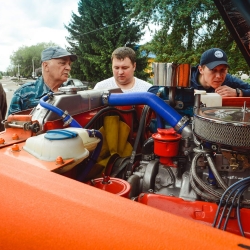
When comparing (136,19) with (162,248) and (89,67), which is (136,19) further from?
(162,248)

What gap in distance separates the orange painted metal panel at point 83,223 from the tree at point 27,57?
297 ft

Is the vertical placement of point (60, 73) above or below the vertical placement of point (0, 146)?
above

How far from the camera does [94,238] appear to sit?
0.84m

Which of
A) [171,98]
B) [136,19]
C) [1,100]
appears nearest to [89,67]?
[136,19]

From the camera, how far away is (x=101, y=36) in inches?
846

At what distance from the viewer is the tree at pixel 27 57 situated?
89231 millimetres

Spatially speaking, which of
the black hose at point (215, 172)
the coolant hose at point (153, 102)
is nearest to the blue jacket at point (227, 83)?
the coolant hose at point (153, 102)

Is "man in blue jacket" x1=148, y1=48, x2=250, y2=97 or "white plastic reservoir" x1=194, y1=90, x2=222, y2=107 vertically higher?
"man in blue jacket" x1=148, y1=48, x2=250, y2=97

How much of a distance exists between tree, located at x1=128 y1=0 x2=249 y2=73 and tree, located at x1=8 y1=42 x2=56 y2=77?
245 ft

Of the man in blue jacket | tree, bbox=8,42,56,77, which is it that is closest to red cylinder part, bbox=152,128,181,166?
the man in blue jacket

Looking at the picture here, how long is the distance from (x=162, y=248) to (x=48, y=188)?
43 centimetres

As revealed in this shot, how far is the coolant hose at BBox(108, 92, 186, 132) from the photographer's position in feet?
5.85

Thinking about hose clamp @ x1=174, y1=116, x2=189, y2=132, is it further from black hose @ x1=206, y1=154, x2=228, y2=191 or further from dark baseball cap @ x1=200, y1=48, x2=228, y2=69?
dark baseball cap @ x1=200, y1=48, x2=228, y2=69

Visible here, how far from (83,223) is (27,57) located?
98930mm
